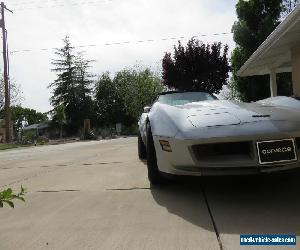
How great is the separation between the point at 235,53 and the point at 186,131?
78.2 ft

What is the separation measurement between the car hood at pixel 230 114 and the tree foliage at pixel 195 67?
76.3 ft

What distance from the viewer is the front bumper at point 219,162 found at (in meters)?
3.53

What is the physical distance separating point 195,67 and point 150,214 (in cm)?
2515

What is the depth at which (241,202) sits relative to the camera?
11.9 ft

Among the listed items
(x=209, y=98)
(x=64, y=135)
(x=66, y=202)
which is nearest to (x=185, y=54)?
(x=209, y=98)

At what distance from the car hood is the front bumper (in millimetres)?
229

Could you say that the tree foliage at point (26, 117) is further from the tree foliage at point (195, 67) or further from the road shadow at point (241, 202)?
the road shadow at point (241, 202)

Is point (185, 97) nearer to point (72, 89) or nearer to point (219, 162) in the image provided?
point (219, 162)

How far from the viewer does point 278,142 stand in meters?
3.55

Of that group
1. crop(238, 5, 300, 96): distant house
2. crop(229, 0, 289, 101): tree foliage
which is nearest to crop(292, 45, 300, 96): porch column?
crop(238, 5, 300, 96): distant house

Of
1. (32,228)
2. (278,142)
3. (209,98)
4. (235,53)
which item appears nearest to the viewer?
(32,228)

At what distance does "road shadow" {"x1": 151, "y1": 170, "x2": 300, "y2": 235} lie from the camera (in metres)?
→ 2.97

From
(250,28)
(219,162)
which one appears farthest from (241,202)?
(250,28)

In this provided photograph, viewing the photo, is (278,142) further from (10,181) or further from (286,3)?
(286,3)
